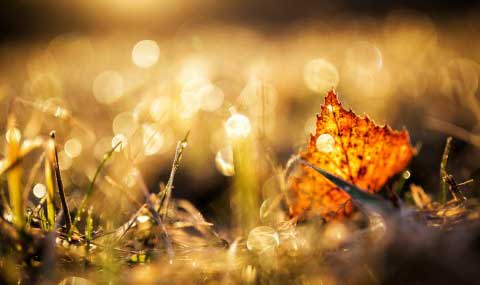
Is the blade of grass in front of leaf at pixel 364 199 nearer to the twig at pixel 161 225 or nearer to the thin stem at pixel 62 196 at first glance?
the twig at pixel 161 225

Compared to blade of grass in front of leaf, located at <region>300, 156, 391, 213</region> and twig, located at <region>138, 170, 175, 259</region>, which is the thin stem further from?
blade of grass in front of leaf, located at <region>300, 156, 391, 213</region>

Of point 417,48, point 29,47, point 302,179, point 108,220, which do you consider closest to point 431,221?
point 302,179

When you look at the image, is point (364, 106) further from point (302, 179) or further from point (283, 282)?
point (283, 282)

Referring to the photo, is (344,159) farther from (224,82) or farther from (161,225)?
(224,82)

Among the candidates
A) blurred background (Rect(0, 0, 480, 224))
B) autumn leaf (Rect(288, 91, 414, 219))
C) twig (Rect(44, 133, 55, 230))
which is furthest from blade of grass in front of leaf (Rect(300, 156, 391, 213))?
twig (Rect(44, 133, 55, 230))

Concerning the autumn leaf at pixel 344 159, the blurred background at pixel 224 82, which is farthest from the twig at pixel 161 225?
the autumn leaf at pixel 344 159

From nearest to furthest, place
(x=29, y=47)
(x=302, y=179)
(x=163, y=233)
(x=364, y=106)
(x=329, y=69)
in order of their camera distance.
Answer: (x=163, y=233)
(x=302, y=179)
(x=364, y=106)
(x=329, y=69)
(x=29, y=47)
